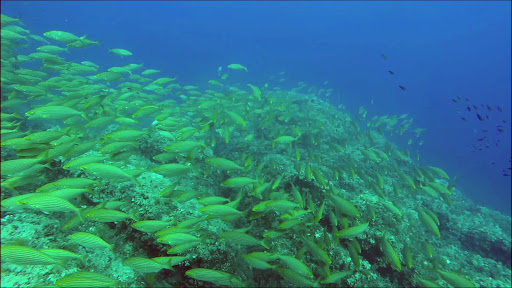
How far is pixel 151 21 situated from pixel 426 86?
14357cm

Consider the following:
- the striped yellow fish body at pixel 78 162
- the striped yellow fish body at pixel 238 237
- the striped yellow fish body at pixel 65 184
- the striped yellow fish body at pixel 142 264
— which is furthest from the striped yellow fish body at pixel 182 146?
the striped yellow fish body at pixel 142 264

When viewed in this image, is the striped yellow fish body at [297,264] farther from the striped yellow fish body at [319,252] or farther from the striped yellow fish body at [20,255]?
the striped yellow fish body at [20,255]

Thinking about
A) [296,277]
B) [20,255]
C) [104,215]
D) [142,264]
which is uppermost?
[104,215]

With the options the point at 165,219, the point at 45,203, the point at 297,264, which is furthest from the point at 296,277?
the point at 45,203

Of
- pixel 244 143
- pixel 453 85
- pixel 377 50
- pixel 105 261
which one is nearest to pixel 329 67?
pixel 377 50

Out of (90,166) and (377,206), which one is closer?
(90,166)

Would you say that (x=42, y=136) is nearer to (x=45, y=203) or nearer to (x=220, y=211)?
(x=45, y=203)

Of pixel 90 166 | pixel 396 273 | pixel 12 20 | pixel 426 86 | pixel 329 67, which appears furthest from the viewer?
pixel 426 86

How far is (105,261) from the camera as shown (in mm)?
3445

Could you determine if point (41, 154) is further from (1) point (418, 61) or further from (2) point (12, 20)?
(1) point (418, 61)

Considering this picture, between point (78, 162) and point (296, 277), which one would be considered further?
point (78, 162)

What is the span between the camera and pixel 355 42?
140375 millimetres

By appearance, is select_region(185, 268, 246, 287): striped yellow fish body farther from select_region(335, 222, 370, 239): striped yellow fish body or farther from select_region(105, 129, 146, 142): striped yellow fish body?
select_region(105, 129, 146, 142): striped yellow fish body

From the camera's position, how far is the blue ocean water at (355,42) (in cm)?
8362
